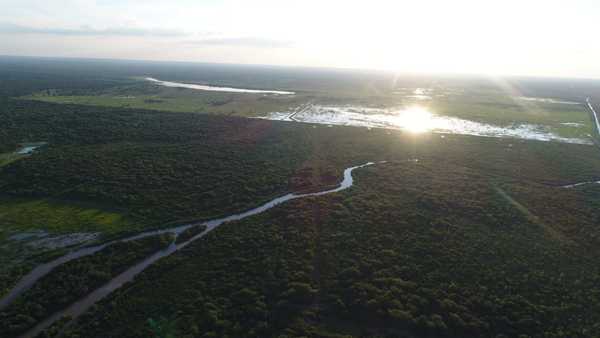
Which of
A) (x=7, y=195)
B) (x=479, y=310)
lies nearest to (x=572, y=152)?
(x=479, y=310)

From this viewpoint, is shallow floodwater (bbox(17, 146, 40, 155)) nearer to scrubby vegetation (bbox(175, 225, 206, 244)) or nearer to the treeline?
the treeline

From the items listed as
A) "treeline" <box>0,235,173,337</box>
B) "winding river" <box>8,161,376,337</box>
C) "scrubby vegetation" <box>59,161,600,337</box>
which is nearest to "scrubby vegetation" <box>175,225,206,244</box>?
"winding river" <box>8,161,376,337</box>

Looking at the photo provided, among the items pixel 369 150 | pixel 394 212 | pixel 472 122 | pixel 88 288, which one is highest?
pixel 472 122

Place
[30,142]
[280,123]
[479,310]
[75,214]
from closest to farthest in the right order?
[479,310], [75,214], [30,142], [280,123]

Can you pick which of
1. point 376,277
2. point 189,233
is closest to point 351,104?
point 189,233

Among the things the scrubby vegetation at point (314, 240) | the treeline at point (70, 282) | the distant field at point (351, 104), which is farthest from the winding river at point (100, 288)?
the distant field at point (351, 104)

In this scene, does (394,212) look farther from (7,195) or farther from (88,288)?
(7,195)

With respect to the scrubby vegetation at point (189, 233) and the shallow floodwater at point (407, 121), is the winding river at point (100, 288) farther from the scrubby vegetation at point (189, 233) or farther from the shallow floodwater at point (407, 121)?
the shallow floodwater at point (407, 121)

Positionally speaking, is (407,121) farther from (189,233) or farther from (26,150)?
(26,150)

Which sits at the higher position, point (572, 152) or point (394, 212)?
point (572, 152)
